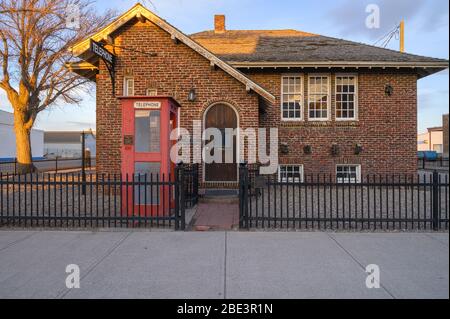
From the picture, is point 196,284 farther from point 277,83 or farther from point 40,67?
point 40,67

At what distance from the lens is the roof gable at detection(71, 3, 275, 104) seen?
39.0 ft

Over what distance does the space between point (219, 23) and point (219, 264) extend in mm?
17564

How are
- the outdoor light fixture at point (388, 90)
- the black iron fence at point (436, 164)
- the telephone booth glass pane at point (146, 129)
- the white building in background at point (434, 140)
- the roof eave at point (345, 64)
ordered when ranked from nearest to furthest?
the telephone booth glass pane at point (146, 129) → the roof eave at point (345, 64) → the outdoor light fixture at point (388, 90) → the black iron fence at point (436, 164) → the white building in background at point (434, 140)

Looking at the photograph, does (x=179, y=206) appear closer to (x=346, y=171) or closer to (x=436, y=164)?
(x=346, y=171)

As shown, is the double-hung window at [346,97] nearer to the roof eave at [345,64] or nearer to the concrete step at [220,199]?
the roof eave at [345,64]

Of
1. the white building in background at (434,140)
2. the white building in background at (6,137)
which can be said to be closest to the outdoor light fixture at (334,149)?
the white building in background at (6,137)

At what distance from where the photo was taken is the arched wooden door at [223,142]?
1262cm

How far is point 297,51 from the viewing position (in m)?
15.4

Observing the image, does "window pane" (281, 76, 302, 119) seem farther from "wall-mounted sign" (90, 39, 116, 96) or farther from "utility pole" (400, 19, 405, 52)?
"utility pole" (400, 19, 405, 52)

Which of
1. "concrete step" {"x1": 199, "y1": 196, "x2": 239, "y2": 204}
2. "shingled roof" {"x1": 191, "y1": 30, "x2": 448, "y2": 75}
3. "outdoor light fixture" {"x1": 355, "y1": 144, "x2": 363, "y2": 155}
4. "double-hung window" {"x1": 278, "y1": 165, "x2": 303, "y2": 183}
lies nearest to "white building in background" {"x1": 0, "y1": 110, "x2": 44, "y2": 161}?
"shingled roof" {"x1": 191, "y1": 30, "x2": 448, "y2": 75}

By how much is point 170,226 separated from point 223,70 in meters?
6.32

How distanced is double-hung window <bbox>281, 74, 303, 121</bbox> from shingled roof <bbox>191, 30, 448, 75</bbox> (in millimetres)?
908

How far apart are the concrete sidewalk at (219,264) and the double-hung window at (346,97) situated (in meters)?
8.35

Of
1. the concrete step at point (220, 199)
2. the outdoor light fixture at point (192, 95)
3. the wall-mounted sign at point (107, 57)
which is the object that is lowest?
the concrete step at point (220, 199)
